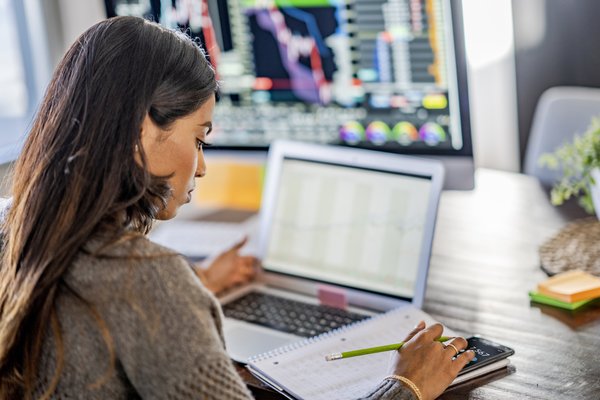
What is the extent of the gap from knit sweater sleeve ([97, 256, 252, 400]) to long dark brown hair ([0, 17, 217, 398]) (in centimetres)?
7

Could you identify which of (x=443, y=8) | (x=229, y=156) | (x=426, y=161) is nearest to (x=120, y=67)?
(x=426, y=161)

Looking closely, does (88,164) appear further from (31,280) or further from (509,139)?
(509,139)

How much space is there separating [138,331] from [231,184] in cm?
146

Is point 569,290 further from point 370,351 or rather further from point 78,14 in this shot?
point 78,14

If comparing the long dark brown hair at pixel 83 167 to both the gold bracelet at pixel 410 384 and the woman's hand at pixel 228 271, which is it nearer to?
the gold bracelet at pixel 410 384

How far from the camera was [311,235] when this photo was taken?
5.43 feet

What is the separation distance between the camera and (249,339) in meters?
1.46

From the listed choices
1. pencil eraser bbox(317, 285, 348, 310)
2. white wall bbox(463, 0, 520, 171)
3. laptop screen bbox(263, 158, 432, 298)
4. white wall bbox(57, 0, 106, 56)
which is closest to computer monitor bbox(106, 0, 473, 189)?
white wall bbox(57, 0, 106, 56)

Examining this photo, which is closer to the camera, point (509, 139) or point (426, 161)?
point (426, 161)

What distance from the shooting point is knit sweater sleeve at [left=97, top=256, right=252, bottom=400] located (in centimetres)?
95

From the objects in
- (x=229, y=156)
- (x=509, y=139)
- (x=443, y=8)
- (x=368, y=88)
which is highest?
(x=443, y=8)

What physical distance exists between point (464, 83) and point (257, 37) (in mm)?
474

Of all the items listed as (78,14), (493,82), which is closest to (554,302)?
(78,14)

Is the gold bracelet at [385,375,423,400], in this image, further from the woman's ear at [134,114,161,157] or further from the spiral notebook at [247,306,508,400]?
the woman's ear at [134,114,161,157]
